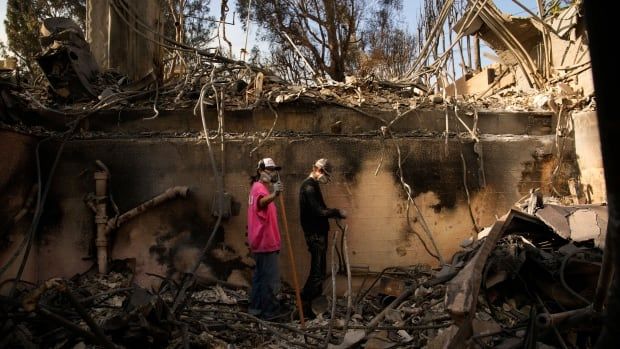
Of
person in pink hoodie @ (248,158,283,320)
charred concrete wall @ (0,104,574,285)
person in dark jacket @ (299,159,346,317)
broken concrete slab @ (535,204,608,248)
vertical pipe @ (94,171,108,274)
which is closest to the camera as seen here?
broken concrete slab @ (535,204,608,248)

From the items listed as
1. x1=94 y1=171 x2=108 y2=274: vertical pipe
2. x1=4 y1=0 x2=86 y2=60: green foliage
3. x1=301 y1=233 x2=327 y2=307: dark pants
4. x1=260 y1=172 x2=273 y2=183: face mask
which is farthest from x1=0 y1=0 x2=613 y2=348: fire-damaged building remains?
x1=4 y1=0 x2=86 y2=60: green foliage

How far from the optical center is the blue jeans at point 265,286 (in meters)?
5.21

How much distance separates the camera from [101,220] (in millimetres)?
5926

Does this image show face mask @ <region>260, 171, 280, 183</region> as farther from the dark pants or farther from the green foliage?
the green foliage

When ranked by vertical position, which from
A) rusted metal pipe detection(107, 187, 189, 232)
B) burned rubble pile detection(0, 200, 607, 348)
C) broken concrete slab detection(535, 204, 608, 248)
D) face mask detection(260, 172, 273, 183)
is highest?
face mask detection(260, 172, 273, 183)

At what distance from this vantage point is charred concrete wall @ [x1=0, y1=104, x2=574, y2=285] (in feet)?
19.7

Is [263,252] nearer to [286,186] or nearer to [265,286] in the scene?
[265,286]

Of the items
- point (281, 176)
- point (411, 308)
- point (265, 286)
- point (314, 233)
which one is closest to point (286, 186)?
point (281, 176)

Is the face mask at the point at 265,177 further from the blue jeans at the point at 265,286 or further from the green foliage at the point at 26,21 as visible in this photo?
the green foliage at the point at 26,21

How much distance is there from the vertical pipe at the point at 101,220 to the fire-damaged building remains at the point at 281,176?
2cm

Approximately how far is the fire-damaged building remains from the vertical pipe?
0.06 feet

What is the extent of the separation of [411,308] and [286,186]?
2.28m

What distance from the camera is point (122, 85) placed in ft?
23.5

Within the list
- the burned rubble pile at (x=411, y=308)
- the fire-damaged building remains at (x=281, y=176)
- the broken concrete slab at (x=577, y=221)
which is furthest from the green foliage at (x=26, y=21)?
the broken concrete slab at (x=577, y=221)
